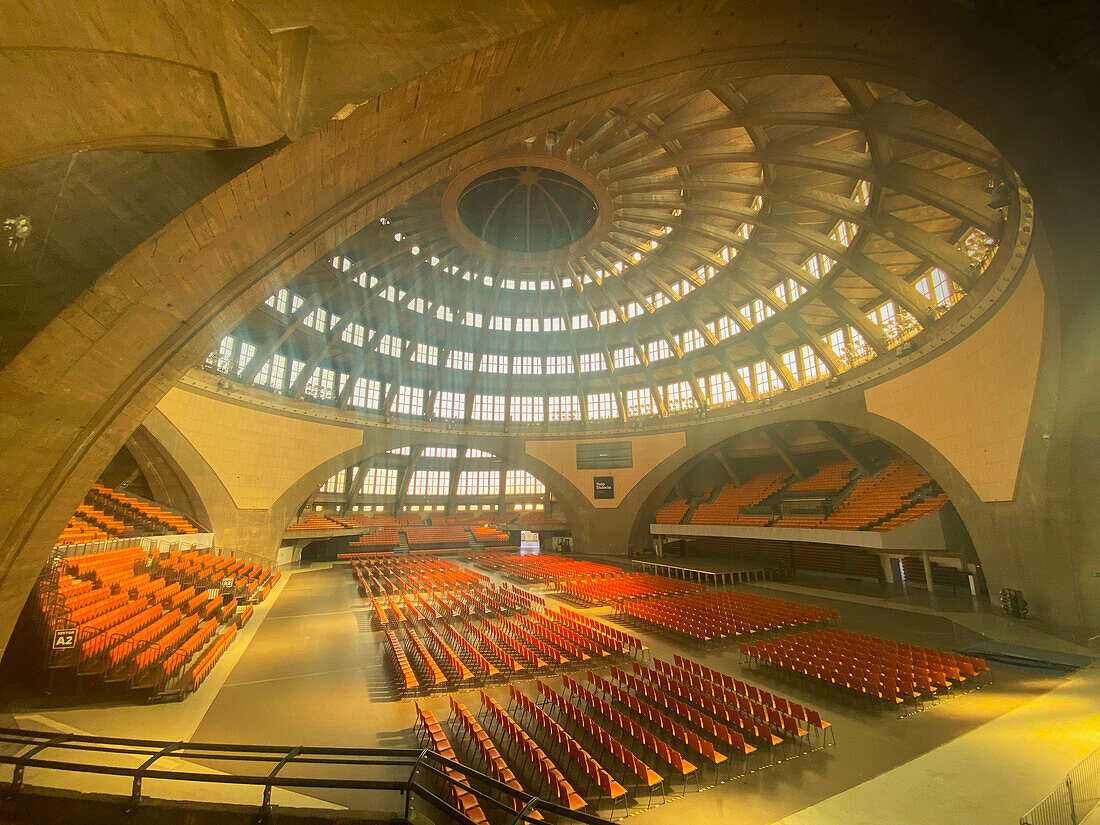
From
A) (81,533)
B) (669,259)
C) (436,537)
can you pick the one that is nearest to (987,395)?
(669,259)

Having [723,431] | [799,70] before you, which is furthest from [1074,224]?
[723,431]

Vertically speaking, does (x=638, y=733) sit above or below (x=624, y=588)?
below

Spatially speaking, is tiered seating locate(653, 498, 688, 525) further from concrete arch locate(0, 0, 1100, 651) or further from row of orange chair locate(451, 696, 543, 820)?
concrete arch locate(0, 0, 1100, 651)

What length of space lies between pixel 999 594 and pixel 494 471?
117 ft

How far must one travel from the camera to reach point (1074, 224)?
23.3ft

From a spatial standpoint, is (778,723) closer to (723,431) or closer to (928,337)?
(928,337)

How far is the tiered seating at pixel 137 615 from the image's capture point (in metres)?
9.41

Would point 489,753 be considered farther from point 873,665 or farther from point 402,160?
point 873,665

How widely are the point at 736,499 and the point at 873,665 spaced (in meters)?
22.7

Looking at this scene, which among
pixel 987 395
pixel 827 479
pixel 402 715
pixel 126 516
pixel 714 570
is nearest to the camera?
pixel 402 715

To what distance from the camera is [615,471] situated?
35.7 m

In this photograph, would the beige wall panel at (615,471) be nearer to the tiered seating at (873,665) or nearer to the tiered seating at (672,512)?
the tiered seating at (672,512)

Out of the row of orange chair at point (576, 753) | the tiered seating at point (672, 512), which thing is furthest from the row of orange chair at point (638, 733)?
the tiered seating at point (672, 512)

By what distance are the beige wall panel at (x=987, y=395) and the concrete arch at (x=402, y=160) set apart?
7.72 m
